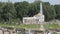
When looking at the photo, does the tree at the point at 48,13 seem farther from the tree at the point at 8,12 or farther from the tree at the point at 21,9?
the tree at the point at 8,12

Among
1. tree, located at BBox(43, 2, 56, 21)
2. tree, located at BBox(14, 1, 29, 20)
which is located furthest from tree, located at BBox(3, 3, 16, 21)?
tree, located at BBox(43, 2, 56, 21)

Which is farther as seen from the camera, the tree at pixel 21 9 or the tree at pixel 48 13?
the tree at pixel 48 13

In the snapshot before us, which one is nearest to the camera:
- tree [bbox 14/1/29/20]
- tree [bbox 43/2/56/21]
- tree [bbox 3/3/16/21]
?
tree [bbox 3/3/16/21]

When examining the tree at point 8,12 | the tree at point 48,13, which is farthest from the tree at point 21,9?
the tree at point 48,13

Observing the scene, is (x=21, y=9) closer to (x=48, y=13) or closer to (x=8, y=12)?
(x=8, y=12)

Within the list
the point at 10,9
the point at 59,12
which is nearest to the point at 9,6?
the point at 10,9

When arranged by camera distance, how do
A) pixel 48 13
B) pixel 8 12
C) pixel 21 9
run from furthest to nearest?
pixel 48 13 < pixel 21 9 < pixel 8 12

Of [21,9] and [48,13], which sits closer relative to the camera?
[21,9]

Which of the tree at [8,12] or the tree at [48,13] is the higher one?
the tree at [8,12]

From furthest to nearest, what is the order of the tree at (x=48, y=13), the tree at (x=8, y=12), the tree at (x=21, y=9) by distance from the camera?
the tree at (x=48, y=13)
the tree at (x=21, y=9)
the tree at (x=8, y=12)

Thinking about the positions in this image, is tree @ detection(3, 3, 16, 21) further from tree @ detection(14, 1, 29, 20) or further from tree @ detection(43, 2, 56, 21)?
tree @ detection(43, 2, 56, 21)

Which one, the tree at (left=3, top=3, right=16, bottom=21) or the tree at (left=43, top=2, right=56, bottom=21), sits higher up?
the tree at (left=3, top=3, right=16, bottom=21)

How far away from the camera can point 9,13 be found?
83.8 feet

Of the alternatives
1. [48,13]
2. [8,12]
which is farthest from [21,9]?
[48,13]
